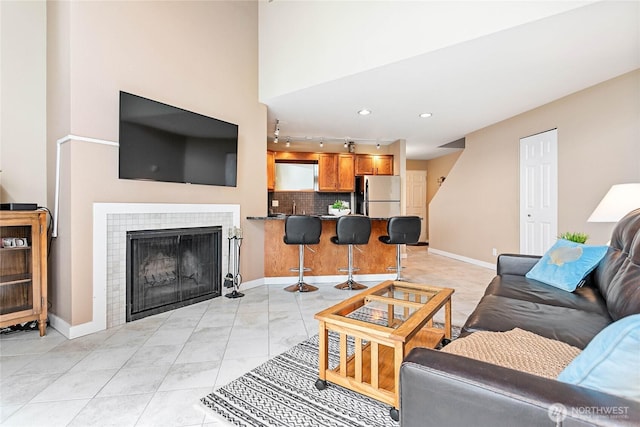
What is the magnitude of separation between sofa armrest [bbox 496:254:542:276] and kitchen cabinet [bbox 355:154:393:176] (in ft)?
Answer: 12.9

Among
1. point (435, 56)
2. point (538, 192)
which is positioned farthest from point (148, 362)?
point (538, 192)

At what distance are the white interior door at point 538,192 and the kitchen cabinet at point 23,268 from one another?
5.62 meters

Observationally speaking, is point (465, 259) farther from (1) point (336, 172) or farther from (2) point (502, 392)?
(2) point (502, 392)

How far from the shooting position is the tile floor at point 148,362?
4.86 ft

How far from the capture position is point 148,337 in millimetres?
2371

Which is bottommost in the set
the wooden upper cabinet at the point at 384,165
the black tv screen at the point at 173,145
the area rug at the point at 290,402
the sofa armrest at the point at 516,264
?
the area rug at the point at 290,402

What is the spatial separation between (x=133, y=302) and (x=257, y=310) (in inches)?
44.1

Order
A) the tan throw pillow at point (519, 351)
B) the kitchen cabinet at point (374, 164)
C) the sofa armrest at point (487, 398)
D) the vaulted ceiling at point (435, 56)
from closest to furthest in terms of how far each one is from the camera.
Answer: the sofa armrest at point (487, 398), the tan throw pillow at point (519, 351), the vaulted ceiling at point (435, 56), the kitchen cabinet at point (374, 164)

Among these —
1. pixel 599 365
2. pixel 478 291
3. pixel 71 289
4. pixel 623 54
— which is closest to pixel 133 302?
pixel 71 289

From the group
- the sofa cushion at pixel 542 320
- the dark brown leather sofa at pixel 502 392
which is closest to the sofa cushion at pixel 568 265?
the sofa cushion at pixel 542 320

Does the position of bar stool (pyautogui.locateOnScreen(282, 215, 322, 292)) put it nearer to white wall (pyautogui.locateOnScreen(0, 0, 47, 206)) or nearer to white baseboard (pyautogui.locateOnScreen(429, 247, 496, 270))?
white wall (pyautogui.locateOnScreen(0, 0, 47, 206))

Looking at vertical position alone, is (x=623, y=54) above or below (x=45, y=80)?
above

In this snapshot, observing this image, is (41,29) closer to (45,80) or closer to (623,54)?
(45,80)

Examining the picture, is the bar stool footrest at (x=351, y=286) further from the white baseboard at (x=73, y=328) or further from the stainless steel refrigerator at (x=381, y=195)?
the white baseboard at (x=73, y=328)
